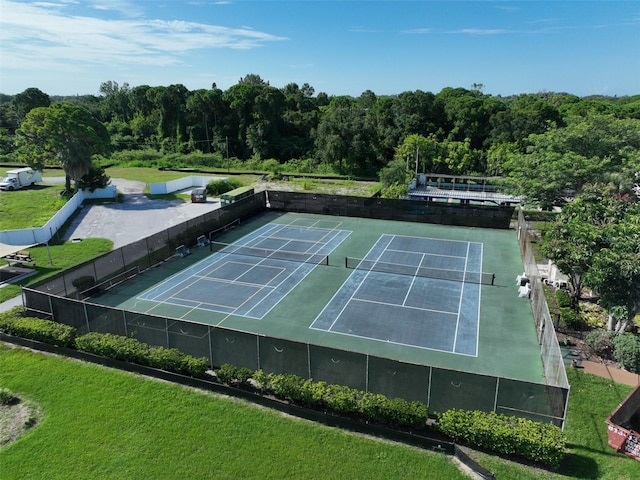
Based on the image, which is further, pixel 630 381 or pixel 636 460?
Answer: pixel 630 381

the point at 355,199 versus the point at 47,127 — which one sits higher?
the point at 47,127

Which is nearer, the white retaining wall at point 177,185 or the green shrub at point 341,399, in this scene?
the green shrub at point 341,399

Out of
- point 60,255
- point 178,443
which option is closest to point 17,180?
point 60,255

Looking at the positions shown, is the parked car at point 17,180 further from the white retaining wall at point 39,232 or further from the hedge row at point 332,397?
the hedge row at point 332,397

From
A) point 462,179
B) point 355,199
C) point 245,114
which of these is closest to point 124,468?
point 355,199

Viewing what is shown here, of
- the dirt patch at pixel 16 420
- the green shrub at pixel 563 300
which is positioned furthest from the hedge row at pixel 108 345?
Answer: the green shrub at pixel 563 300

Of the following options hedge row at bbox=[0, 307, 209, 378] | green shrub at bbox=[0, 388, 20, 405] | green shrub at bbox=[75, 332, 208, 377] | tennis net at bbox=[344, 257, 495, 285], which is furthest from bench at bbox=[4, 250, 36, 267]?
tennis net at bbox=[344, 257, 495, 285]

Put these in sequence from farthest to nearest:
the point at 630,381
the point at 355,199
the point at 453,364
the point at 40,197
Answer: the point at 40,197 → the point at 355,199 → the point at 453,364 → the point at 630,381

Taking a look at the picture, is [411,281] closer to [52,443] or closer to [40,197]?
[52,443]
